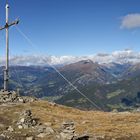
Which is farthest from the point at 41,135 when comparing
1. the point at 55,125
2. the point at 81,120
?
the point at 81,120

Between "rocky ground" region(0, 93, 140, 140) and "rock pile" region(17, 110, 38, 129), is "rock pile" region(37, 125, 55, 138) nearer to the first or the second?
"rocky ground" region(0, 93, 140, 140)

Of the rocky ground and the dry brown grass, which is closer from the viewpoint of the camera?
the rocky ground

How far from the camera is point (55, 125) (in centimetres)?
5169

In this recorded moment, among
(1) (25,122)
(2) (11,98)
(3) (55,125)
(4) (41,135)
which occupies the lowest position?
(3) (55,125)

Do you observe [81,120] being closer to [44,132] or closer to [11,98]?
[44,132]

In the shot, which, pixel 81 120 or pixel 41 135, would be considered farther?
pixel 81 120

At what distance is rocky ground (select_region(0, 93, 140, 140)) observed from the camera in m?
39.7

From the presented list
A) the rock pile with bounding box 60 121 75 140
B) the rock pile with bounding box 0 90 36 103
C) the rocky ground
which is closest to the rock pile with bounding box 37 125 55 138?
the rocky ground

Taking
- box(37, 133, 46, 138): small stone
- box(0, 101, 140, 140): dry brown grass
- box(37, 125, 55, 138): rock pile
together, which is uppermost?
box(37, 125, 55, 138): rock pile

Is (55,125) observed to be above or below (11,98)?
below

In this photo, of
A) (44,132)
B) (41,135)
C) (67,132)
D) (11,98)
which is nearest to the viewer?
(67,132)

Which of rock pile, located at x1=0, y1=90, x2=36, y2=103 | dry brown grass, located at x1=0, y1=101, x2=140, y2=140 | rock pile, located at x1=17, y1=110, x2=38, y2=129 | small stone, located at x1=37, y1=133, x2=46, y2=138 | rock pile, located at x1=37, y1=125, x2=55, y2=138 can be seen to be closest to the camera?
small stone, located at x1=37, y1=133, x2=46, y2=138

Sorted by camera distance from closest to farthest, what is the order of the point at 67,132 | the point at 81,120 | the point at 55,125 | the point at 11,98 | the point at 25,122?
the point at 67,132 < the point at 25,122 < the point at 55,125 < the point at 81,120 < the point at 11,98

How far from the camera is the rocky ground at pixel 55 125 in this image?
3972 centimetres
